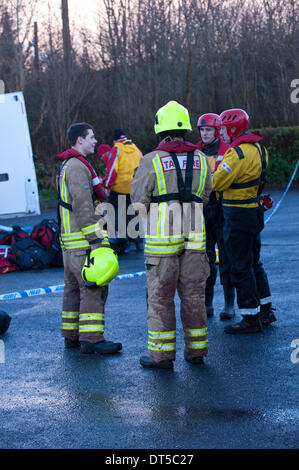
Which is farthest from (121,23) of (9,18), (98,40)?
(9,18)

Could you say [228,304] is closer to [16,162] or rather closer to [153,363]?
[153,363]

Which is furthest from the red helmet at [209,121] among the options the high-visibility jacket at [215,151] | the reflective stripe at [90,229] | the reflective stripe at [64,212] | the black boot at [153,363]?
the black boot at [153,363]

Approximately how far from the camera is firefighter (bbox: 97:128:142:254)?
11508 millimetres

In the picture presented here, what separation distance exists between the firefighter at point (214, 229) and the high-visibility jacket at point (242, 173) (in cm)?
47

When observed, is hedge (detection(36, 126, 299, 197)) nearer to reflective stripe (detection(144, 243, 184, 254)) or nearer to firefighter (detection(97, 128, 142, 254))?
firefighter (detection(97, 128, 142, 254))

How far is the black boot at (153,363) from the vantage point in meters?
5.43

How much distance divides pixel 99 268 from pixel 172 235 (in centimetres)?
73

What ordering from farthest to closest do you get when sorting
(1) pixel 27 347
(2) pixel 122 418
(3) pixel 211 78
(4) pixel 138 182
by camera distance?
(3) pixel 211 78
(1) pixel 27 347
(4) pixel 138 182
(2) pixel 122 418

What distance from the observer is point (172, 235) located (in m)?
5.45

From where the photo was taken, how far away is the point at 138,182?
17.8 feet

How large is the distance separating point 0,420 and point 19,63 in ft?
74.2

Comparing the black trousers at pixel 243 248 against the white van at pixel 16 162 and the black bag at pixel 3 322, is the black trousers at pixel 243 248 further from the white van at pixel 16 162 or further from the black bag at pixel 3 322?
the white van at pixel 16 162
